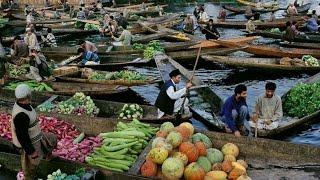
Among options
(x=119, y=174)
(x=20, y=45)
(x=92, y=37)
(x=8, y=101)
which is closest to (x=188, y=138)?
(x=119, y=174)

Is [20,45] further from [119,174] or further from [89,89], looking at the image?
[119,174]

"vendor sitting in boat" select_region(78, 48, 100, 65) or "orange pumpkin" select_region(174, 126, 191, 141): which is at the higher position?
"orange pumpkin" select_region(174, 126, 191, 141)

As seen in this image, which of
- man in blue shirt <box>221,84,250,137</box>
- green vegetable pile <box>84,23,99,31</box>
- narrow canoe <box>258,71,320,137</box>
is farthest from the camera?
green vegetable pile <box>84,23,99,31</box>

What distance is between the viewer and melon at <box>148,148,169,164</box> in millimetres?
6352

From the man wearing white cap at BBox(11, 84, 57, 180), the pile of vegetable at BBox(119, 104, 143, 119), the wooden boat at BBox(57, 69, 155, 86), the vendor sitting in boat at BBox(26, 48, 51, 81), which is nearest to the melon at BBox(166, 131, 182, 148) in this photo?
the man wearing white cap at BBox(11, 84, 57, 180)

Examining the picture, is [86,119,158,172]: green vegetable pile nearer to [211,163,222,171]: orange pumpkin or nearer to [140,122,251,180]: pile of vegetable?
[140,122,251,180]: pile of vegetable

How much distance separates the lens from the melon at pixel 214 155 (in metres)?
6.77

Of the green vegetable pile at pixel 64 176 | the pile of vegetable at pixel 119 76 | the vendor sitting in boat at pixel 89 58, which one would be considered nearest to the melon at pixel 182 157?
the green vegetable pile at pixel 64 176

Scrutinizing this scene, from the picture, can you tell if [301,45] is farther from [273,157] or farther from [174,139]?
[174,139]

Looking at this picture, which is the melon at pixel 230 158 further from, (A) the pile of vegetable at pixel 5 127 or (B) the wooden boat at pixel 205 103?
(A) the pile of vegetable at pixel 5 127

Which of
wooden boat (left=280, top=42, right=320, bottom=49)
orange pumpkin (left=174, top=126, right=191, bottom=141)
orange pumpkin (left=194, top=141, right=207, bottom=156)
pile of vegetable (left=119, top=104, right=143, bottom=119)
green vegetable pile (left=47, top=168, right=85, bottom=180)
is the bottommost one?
pile of vegetable (left=119, top=104, right=143, bottom=119)

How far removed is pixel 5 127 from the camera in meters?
8.92

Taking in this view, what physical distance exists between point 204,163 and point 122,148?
61.1 inches

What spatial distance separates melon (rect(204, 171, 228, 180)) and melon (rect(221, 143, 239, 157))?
82 centimetres
